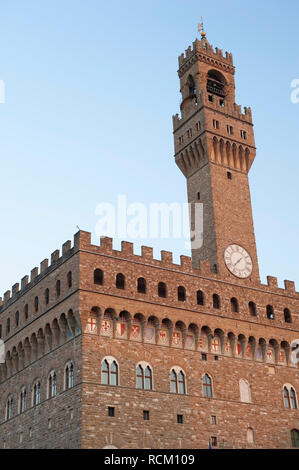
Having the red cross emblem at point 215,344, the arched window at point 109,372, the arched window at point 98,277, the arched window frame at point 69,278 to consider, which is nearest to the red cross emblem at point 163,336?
the red cross emblem at point 215,344

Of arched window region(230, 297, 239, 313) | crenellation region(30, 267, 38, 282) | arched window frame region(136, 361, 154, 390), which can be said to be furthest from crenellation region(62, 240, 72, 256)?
arched window region(230, 297, 239, 313)

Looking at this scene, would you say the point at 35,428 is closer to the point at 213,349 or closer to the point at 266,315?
the point at 213,349

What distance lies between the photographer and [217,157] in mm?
45844

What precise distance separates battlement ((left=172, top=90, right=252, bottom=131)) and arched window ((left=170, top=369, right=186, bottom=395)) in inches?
764

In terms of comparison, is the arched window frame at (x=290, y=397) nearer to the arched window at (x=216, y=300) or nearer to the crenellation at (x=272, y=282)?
the crenellation at (x=272, y=282)

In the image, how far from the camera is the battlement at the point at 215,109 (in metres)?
47.0

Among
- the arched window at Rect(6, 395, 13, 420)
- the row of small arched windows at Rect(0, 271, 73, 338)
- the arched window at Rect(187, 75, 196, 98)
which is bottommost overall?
the arched window at Rect(6, 395, 13, 420)

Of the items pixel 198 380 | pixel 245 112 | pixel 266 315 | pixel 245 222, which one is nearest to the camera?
pixel 198 380

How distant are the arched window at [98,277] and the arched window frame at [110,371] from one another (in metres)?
4.11

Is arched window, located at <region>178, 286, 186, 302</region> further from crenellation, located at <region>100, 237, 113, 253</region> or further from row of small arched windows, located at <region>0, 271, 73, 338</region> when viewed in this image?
row of small arched windows, located at <region>0, 271, 73, 338</region>

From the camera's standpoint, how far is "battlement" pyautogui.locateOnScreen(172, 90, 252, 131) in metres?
47.0

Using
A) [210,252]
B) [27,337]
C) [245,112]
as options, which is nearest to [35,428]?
[27,337]
